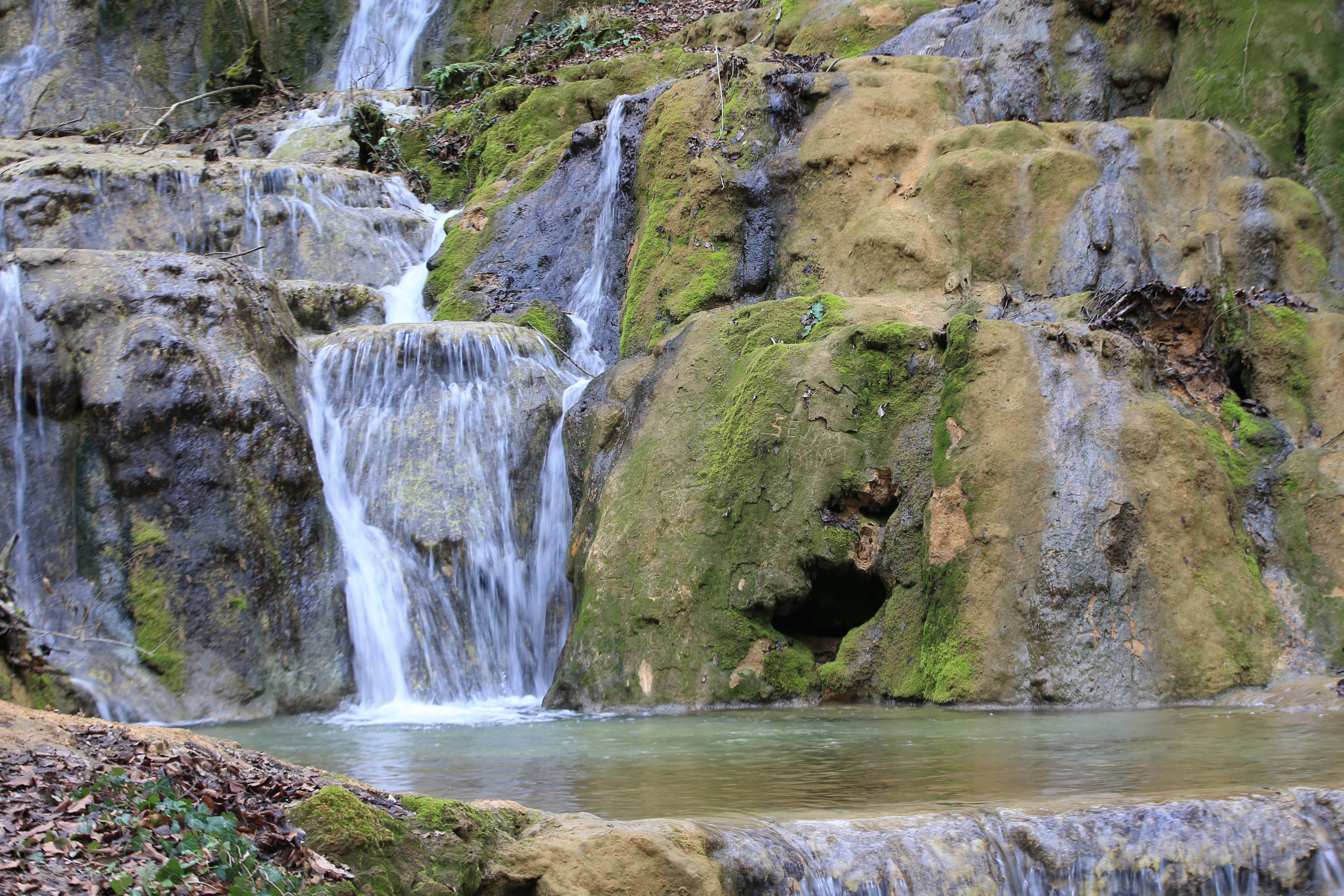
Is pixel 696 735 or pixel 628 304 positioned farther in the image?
pixel 628 304

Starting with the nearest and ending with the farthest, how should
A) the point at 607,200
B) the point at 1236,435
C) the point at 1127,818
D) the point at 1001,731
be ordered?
the point at 1127,818 → the point at 1001,731 → the point at 1236,435 → the point at 607,200

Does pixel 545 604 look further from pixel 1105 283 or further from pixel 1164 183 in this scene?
pixel 1164 183

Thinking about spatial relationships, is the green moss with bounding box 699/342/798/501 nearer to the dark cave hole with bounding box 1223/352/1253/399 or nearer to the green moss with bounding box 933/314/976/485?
the green moss with bounding box 933/314/976/485

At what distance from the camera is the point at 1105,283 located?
10.2 metres

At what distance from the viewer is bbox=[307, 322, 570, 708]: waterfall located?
394 inches

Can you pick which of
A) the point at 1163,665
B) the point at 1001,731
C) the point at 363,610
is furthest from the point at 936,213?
the point at 363,610

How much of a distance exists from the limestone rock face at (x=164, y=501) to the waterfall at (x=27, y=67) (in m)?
14.3

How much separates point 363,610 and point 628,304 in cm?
459

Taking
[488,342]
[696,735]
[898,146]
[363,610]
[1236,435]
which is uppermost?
[898,146]

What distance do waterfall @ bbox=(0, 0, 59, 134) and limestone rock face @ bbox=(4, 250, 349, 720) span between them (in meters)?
14.3

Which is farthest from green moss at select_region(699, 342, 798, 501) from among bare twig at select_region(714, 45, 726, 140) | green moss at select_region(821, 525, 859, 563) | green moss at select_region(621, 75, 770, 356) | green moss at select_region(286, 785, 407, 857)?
green moss at select_region(286, 785, 407, 857)

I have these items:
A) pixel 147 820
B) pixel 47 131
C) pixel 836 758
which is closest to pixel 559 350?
pixel 836 758

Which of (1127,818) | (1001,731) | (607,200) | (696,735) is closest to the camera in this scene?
(1127,818)

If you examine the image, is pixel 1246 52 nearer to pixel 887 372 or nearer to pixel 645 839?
pixel 887 372
